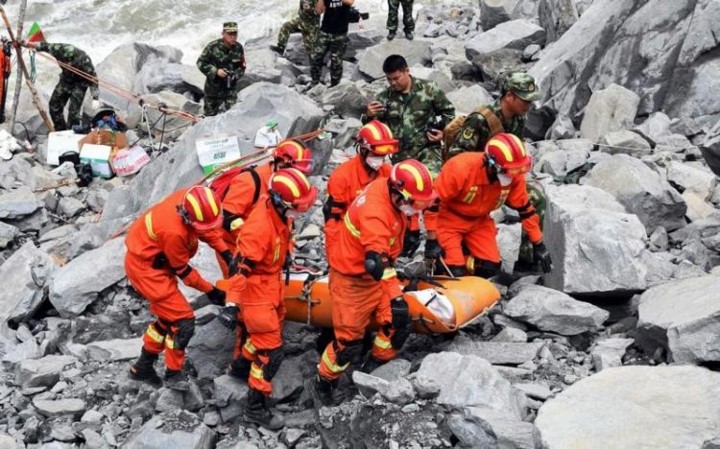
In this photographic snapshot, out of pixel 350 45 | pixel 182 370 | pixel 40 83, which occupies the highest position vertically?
pixel 182 370

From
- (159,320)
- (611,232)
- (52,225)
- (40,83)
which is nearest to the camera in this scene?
(159,320)

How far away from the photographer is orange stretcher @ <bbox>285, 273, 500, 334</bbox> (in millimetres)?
5602

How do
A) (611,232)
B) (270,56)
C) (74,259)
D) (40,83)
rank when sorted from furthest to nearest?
(40,83)
(270,56)
(74,259)
(611,232)

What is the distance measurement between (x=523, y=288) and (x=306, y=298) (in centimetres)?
169

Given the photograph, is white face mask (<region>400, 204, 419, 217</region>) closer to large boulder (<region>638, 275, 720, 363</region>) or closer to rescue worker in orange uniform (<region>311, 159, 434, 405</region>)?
rescue worker in orange uniform (<region>311, 159, 434, 405</region>)

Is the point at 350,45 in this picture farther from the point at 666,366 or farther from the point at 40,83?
the point at 666,366

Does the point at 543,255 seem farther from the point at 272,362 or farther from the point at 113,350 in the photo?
the point at 113,350

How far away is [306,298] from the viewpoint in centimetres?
593

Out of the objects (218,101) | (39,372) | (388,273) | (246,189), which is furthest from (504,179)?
(218,101)

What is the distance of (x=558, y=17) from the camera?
12375 mm

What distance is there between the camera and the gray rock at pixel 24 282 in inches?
283

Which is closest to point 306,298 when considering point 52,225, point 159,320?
point 159,320

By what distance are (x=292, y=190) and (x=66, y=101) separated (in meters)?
7.79

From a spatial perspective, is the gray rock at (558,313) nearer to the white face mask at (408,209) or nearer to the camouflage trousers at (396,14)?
the white face mask at (408,209)
